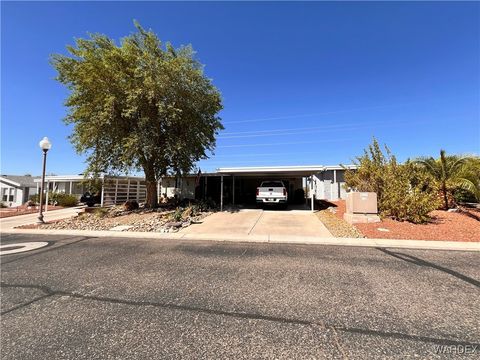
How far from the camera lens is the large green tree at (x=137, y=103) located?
49.5ft

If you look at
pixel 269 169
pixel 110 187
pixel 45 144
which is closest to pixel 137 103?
pixel 45 144

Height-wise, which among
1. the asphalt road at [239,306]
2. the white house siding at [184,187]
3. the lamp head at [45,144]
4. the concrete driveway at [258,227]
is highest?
the lamp head at [45,144]

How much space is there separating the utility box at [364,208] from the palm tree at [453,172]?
4365 mm

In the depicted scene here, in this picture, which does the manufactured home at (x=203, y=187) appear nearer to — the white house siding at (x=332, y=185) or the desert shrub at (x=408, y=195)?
the white house siding at (x=332, y=185)

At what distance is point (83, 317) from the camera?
3.58 meters

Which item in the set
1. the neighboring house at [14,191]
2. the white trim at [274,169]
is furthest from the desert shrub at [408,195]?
the neighboring house at [14,191]

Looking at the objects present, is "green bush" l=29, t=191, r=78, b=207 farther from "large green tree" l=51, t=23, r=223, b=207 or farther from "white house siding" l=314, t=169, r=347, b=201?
"white house siding" l=314, t=169, r=347, b=201

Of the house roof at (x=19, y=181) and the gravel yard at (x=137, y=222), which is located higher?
the house roof at (x=19, y=181)

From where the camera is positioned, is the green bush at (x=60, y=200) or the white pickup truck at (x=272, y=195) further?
the green bush at (x=60, y=200)

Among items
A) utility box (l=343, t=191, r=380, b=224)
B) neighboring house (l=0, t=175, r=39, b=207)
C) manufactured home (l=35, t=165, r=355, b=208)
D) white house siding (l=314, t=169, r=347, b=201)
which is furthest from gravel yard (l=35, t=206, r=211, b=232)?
neighboring house (l=0, t=175, r=39, b=207)

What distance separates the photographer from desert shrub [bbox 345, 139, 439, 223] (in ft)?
37.1

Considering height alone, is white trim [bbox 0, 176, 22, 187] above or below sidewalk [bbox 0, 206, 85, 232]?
above

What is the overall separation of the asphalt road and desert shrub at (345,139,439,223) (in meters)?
5.16

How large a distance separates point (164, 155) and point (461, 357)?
15675mm
